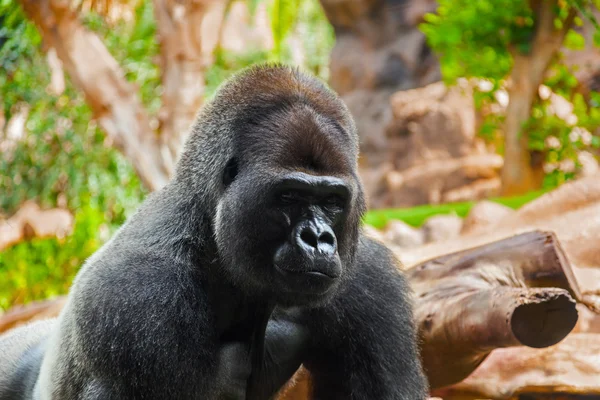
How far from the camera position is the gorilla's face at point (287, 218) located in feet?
6.40

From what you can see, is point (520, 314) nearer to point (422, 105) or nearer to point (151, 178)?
point (151, 178)

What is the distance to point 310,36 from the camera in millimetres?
17156

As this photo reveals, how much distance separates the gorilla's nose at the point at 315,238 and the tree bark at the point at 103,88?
14.7 ft

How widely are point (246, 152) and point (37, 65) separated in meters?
7.94

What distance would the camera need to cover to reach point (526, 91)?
7914 mm

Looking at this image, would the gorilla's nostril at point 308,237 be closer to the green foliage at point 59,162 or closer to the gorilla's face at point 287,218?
the gorilla's face at point 287,218

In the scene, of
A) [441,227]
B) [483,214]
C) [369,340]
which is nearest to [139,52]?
[441,227]

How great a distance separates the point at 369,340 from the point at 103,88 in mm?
4582

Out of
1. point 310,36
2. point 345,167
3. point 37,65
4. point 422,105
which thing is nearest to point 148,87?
point 37,65

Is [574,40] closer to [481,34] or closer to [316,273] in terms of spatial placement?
[481,34]

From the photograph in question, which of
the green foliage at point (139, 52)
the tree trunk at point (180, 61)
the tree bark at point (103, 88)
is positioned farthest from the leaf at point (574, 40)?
the green foliage at point (139, 52)

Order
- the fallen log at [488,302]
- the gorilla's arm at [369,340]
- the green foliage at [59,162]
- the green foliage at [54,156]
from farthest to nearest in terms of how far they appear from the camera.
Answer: the green foliage at [54,156] → the green foliage at [59,162] → the fallen log at [488,302] → the gorilla's arm at [369,340]

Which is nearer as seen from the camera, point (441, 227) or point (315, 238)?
point (315, 238)

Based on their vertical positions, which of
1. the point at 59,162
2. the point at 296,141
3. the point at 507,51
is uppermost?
the point at 296,141
